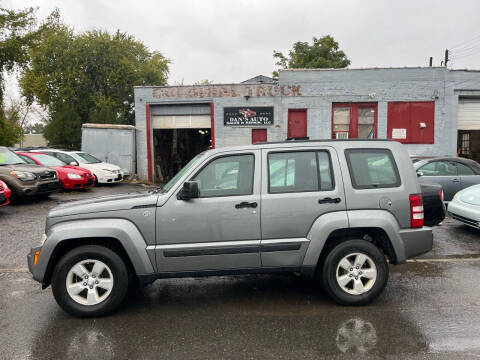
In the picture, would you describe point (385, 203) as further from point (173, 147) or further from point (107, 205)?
point (173, 147)

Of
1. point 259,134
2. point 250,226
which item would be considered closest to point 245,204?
point 250,226

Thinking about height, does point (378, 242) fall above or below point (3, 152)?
below

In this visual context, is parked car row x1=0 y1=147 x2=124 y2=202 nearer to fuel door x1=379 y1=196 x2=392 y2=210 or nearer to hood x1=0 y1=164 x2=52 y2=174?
hood x1=0 y1=164 x2=52 y2=174

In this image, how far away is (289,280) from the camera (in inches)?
213

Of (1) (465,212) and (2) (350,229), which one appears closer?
(2) (350,229)

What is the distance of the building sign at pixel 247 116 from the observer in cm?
1927

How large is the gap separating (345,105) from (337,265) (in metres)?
16.0

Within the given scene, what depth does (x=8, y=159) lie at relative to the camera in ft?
37.8

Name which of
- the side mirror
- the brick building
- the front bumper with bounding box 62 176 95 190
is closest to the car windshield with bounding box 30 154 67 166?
the front bumper with bounding box 62 176 95 190

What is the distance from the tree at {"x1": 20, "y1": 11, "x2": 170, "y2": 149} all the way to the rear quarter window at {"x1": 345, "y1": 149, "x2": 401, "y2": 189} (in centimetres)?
2752

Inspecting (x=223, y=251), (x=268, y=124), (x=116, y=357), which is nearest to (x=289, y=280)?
(x=223, y=251)

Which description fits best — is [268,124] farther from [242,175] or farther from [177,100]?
[242,175]

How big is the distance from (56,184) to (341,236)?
32.2 ft

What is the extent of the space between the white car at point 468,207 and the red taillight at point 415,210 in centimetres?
376
